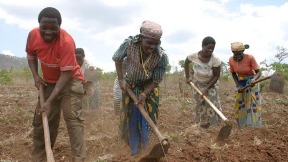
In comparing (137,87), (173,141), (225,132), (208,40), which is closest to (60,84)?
(137,87)


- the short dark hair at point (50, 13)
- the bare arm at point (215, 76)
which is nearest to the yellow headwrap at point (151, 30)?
the short dark hair at point (50, 13)

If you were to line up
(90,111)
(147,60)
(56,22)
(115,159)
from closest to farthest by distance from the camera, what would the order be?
(56,22) < (115,159) < (147,60) < (90,111)

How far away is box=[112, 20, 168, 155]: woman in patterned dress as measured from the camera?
143 inches

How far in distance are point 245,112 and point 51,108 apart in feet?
12.1

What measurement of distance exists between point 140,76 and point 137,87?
192 mm

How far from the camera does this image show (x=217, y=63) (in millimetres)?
5574

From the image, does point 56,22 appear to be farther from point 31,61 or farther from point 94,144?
point 94,144

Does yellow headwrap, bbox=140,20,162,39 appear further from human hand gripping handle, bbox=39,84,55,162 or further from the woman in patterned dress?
human hand gripping handle, bbox=39,84,55,162

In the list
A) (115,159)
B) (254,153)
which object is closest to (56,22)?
(115,159)

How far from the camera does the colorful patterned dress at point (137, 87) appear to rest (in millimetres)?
3814

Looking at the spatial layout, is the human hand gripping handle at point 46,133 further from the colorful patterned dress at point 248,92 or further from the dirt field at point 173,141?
the colorful patterned dress at point 248,92

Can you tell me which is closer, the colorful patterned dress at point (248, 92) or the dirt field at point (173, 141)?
the dirt field at point (173, 141)

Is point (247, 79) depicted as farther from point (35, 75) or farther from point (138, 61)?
point (35, 75)

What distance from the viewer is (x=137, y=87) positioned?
404 cm
